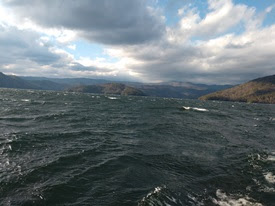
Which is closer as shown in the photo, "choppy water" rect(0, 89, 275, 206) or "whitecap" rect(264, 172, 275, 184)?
"choppy water" rect(0, 89, 275, 206)

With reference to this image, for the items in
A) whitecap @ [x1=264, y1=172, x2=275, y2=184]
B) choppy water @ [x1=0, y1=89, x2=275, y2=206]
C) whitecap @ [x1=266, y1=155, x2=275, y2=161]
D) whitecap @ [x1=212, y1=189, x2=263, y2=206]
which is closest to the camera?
whitecap @ [x1=212, y1=189, x2=263, y2=206]

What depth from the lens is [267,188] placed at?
16641 millimetres

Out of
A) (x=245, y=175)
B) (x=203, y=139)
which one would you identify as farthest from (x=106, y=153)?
(x=203, y=139)

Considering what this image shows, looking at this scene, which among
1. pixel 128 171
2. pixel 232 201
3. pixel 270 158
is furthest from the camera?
pixel 270 158

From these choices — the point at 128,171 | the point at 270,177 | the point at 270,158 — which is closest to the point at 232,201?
the point at 270,177

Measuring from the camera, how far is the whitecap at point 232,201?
45.1ft

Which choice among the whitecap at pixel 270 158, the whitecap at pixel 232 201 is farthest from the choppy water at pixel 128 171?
the whitecap at pixel 270 158

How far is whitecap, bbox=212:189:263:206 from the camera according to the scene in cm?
1374

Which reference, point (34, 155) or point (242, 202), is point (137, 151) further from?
point (242, 202)

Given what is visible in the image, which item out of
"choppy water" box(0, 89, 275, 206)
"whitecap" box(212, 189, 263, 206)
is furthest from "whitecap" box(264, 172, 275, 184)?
"whitecap" box(212, 189, 263, 206)

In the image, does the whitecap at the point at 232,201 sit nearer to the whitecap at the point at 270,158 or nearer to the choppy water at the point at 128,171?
the choppy water at the point at 128,171

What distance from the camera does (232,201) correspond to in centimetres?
1403

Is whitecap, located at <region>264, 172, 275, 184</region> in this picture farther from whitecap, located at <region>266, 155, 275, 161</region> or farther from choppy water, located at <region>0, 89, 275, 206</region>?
whitecap, located at <region>266, 155, 275, 161</region>

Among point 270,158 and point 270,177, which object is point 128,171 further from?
point 270,158
